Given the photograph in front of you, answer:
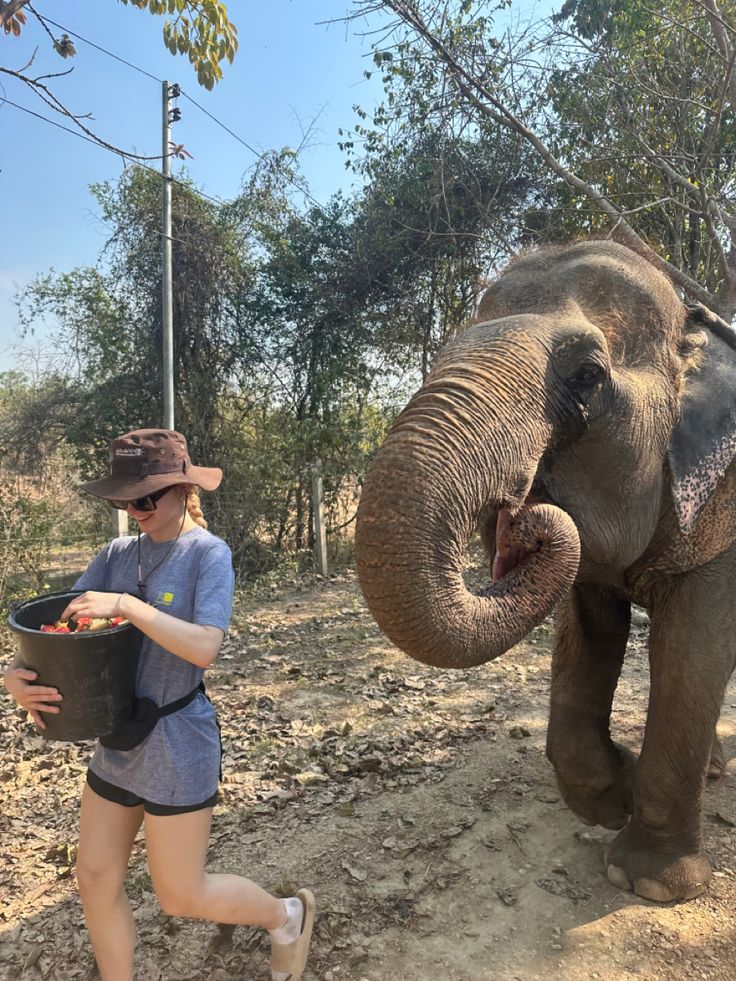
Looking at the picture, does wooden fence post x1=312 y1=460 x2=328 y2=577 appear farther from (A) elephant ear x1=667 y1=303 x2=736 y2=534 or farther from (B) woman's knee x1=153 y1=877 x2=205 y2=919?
(B) woman's knee x1=153 y1=877 x2=205 y2=919

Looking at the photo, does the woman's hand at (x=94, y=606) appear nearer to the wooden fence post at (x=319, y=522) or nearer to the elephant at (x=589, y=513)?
the elephant at (x=589, y=513)

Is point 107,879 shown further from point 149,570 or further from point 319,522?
point 319,522

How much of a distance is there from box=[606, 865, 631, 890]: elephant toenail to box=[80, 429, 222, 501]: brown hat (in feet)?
8.07

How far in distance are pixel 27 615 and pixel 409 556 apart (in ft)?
4.08

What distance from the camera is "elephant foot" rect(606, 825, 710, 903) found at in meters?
2.96

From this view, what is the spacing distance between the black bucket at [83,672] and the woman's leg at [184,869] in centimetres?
34

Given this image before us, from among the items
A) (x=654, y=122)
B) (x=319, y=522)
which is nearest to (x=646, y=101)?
(x=654, y=122)

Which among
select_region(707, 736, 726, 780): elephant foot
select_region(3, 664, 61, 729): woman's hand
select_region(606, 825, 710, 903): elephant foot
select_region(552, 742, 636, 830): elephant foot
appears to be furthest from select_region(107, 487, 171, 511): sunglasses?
select_region(707, 736, 726, 780): elephant foot

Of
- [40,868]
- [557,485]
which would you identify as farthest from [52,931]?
[557,485]

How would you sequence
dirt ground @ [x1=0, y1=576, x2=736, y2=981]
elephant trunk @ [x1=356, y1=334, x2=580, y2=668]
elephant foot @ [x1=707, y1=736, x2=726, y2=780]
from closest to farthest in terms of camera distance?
elephant trunk @ [x1=356, y1=334, x2=580, y2=668], dirt ground @ [x1=0, y1=576, x2=736, y2=981], elephant foot @ [x1=707, y1=736, x2=726, y2=780]

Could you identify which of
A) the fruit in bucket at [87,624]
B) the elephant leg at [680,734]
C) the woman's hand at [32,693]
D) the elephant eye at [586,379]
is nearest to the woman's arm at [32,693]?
the woman's hand at [32,693]

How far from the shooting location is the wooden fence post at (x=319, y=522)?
998cm

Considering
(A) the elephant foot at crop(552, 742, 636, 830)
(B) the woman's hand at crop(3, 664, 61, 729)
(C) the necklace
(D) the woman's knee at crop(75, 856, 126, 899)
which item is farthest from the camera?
(A) the elephant foot at crop(552, 742, 636, 830)

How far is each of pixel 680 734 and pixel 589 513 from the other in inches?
45.9
